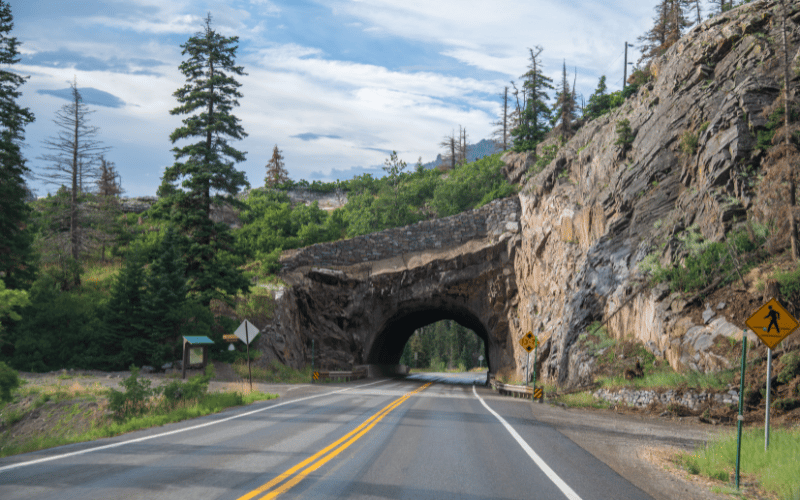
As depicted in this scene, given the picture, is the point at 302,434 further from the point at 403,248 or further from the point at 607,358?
the point at 403,248

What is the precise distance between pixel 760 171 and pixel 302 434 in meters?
17.9

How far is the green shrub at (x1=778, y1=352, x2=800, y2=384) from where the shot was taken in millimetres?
12984

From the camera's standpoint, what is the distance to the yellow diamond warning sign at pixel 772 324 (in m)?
7.65

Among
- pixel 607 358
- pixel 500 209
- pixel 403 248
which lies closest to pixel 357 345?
pixel 403 248

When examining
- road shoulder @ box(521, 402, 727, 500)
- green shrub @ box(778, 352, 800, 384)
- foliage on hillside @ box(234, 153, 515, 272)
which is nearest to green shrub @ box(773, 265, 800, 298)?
green shrub @ box(778, 352, 800, 384)

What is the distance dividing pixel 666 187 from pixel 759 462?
54.3 ft

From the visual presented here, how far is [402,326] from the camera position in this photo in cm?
4875

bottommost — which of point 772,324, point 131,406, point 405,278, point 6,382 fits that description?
point 131,406

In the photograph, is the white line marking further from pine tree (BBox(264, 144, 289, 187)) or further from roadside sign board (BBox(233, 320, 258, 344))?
pine tree (BBox(264, 144, 289, 187))

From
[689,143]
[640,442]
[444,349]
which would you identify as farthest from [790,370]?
[444,349]

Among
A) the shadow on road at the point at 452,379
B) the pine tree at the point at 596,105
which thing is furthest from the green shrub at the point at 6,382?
the pine tree at the point at 596,105

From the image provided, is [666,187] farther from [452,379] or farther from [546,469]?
[452,379]

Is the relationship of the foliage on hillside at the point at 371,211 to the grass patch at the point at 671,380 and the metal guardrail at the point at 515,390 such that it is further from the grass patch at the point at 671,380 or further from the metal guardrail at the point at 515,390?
the grass patch at the point at 671,380

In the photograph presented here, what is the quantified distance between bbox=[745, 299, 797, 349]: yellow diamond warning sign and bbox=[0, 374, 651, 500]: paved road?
10.3 feet
